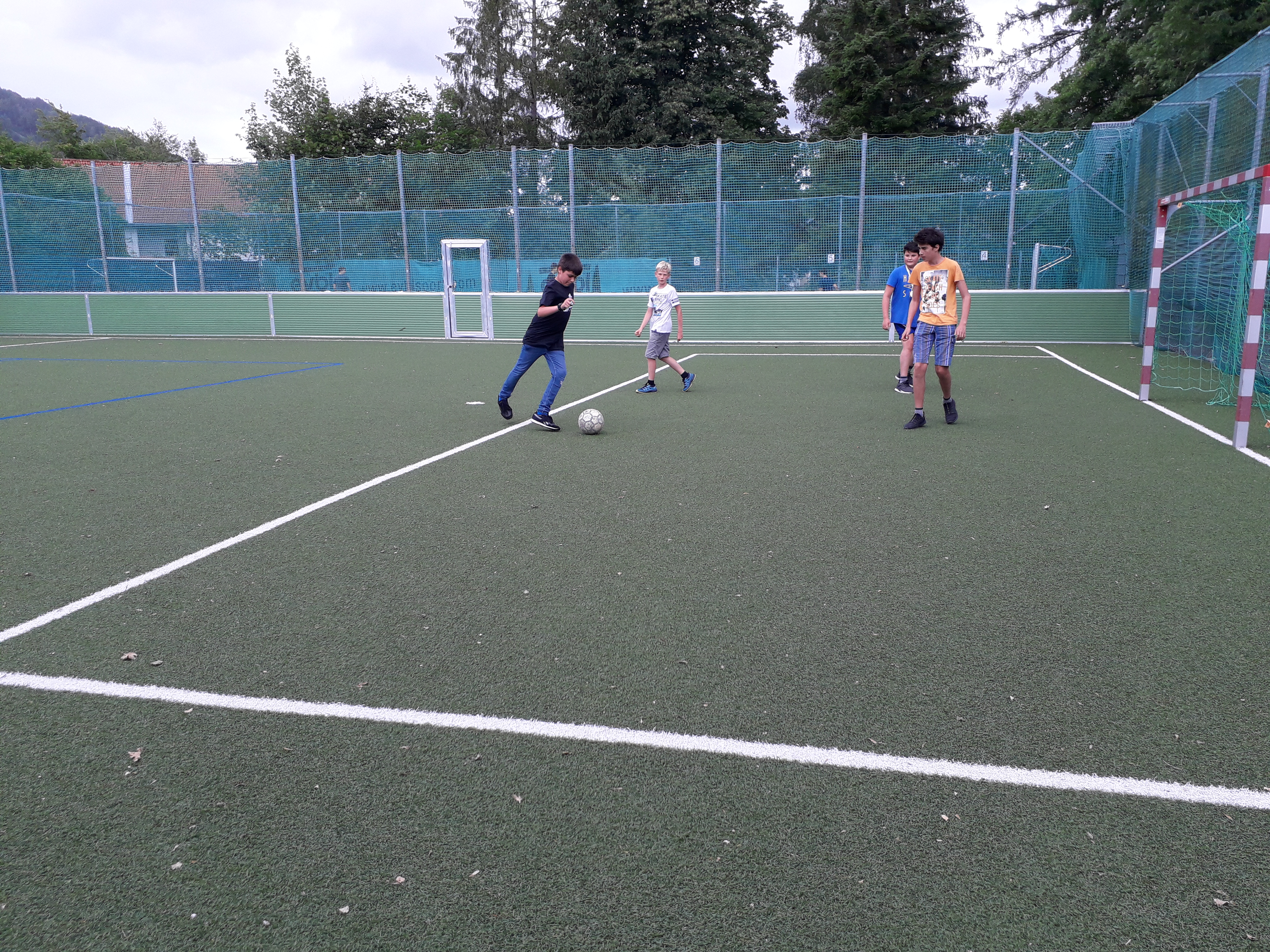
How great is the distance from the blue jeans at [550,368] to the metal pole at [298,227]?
54.2ft

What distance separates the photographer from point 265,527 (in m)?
5.89

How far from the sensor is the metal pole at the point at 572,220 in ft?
72.7

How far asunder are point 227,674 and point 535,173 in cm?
2056

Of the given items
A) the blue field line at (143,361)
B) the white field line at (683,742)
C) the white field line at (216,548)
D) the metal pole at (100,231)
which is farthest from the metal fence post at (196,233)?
the white field line at (683,742)

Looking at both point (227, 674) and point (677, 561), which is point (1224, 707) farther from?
point (227, 674)

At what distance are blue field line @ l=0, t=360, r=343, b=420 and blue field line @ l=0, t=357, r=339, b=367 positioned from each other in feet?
0.07

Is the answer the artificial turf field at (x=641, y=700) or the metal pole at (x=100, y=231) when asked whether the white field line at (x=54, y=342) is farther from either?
the artificial turf field at (x=641, y=700)

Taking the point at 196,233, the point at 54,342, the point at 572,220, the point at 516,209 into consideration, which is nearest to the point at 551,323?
the point at 572,220

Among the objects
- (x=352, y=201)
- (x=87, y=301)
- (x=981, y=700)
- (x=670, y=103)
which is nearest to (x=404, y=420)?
(x=981, y=700)

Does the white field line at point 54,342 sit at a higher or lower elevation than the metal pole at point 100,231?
lower

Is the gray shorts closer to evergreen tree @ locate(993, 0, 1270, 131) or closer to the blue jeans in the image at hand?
the blue jeans

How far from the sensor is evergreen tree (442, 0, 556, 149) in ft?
154

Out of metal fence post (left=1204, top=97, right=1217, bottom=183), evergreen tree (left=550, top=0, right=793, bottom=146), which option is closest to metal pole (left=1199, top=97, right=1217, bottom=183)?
metal fence post (left=1204, top=97, right=1217, bottom=183)

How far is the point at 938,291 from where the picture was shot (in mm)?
8906
